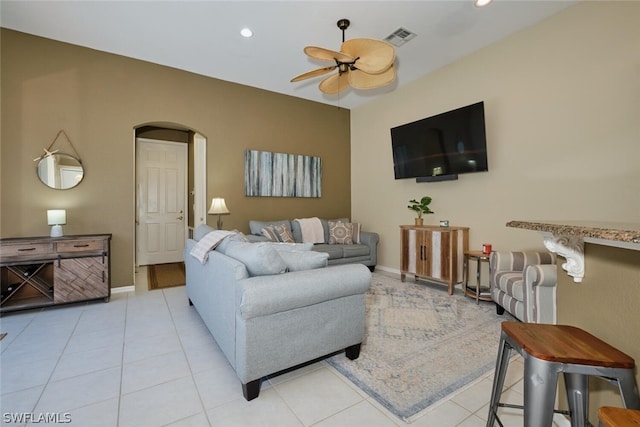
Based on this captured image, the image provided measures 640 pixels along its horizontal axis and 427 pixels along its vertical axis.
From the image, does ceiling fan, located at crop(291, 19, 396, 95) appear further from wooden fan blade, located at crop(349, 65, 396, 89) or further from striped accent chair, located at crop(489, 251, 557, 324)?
striped accent chair, located at crop(489, 251, 557, 324)

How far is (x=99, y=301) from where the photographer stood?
3.38m

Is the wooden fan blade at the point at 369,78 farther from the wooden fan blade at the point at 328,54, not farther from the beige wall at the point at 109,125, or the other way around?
the beige wall at the point at 109,125

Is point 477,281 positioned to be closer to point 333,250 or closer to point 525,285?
point 525,285

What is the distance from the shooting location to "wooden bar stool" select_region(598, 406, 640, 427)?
2.22 ft

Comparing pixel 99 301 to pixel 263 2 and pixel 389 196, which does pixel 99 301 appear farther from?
pixel 389 196

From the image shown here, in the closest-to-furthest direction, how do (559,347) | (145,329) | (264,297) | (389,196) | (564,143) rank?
1. (559,347)
2. (264,297)
3. (145,329)
4. (564,143)
5. (389,196)

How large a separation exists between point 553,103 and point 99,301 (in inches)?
219

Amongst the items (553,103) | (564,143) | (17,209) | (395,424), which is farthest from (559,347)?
(17,209)

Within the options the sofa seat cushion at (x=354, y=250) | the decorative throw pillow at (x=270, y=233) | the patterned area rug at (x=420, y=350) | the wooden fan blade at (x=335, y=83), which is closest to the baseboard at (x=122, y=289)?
the decorative throw pillow at (x=270, y=233)

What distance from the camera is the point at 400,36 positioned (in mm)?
3262

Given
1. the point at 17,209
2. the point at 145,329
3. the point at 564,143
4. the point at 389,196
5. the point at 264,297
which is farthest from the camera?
the point at 389,196

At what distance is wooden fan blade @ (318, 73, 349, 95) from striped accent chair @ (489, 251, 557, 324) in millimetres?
2392

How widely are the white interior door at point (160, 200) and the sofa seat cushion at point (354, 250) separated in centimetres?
344

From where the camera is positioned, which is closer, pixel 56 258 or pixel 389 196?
pixel 56 258
